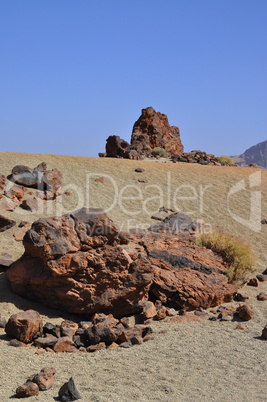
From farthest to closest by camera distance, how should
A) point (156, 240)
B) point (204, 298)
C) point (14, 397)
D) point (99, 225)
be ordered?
point (156, 240) < point (204, 298) < point (99, 225) < point (14, 397)

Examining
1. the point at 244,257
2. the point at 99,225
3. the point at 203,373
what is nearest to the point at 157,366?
the point at 203,373

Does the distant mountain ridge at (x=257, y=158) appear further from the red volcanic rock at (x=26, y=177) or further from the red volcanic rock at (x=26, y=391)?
the red volcanic rock at (x=26, y=391)

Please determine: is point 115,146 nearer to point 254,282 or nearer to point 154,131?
point 154,131

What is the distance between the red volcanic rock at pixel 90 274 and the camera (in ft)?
27.0

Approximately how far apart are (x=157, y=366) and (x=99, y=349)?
1206 mm

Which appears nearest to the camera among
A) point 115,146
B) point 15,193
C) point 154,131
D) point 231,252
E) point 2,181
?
point 231,252

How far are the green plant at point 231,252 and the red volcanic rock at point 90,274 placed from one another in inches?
70.3

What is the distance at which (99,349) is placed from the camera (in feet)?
23.4

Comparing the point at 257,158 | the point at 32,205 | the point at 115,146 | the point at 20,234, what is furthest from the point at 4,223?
the point at 257,158

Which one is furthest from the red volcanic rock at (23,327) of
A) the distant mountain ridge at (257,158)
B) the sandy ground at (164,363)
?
the distant mountain ridge at (257,158)

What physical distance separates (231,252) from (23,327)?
5822 millimetres

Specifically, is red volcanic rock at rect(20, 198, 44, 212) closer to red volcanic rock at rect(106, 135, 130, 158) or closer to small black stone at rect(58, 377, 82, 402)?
small black stone at rect(58, 377, 82, 402)

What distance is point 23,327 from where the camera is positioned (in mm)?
7176

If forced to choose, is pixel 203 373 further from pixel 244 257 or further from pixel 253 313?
pixel 244 257
